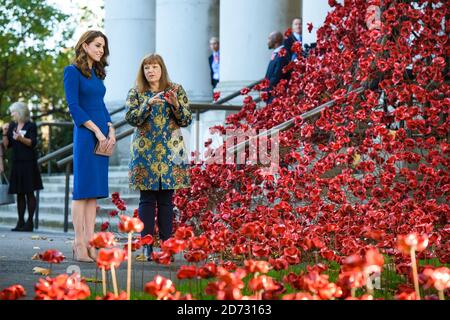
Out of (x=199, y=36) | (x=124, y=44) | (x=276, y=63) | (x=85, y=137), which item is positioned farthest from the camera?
(x=124, y=44)

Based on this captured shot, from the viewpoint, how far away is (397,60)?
10.6 meters

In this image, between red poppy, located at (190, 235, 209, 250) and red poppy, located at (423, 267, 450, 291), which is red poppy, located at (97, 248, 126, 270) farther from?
red poppy, located at (423, 267, 450, 291)

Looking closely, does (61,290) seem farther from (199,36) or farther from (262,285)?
(199,36)

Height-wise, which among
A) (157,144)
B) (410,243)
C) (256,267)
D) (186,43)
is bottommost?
(256,267)

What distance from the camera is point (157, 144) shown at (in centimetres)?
907

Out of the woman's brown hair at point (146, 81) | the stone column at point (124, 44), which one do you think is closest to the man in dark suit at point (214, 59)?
the stone column at point (124, 44)

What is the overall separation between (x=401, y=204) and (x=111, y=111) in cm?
1170

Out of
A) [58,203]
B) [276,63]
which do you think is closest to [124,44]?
[58,203]

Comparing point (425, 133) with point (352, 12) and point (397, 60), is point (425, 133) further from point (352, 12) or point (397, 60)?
point (352, 12)

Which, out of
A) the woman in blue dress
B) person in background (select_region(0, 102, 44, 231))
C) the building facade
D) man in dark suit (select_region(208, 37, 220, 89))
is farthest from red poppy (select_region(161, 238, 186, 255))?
man in dark suit (select_region(208, 37, 220, 89))

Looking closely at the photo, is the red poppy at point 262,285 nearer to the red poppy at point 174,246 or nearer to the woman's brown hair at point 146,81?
the red poppy at point 174,246

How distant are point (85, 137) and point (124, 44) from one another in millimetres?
11636

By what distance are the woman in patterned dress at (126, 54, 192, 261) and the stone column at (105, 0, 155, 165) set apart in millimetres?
10978

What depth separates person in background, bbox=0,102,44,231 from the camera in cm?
1480
